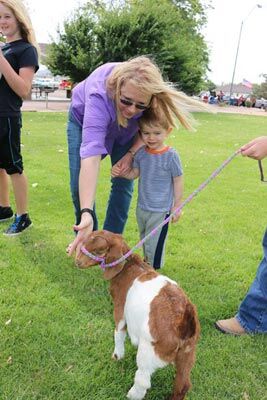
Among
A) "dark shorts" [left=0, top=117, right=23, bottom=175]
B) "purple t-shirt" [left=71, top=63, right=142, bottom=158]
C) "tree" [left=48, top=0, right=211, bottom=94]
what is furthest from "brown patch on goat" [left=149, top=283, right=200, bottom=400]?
"tree" [left=48, top=0, right=211, bottom=94]

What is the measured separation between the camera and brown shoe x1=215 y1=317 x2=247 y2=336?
3213mm

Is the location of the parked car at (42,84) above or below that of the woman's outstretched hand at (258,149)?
below

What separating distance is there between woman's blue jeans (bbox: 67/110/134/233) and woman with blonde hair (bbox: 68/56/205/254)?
12 cm

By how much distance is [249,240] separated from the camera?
16.3 ft

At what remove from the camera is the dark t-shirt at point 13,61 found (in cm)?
428

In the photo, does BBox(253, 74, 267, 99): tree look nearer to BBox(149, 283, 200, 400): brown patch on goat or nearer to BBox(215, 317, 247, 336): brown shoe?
BBox(215, 317, 247, 336): brown shoe

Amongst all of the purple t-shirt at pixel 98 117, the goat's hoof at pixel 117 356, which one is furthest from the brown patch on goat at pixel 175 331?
the purple t-shirt at pixel 98 117

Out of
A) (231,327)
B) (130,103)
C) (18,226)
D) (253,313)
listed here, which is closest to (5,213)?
(18,226)

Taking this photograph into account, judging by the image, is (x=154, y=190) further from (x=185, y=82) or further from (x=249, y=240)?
(x=185, y=82)

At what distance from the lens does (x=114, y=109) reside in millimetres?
3049

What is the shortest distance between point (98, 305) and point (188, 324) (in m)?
1.32

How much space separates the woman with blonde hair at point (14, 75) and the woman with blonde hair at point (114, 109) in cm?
94

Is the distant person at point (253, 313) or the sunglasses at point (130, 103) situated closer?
the sunglasses at point (130, 103)

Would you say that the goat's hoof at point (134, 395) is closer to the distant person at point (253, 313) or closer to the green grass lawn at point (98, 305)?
the green grass lawn at point (98, 305)
